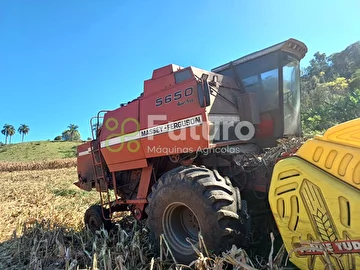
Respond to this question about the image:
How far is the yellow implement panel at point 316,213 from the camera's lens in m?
2.11

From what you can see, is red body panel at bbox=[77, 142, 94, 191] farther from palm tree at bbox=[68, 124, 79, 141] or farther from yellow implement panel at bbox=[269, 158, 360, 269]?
palm tree at bbox=[68, 124, 79, 141]

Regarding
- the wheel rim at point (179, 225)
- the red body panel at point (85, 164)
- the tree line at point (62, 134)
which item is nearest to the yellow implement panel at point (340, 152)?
the wheel rim at point (179, 225)

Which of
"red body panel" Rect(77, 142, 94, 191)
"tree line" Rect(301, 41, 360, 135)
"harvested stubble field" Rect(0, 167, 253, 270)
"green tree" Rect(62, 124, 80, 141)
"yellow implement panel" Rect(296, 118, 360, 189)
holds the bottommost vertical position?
"harvested stubble field" Rect(0, 167, 253, 270)

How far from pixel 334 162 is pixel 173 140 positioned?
7.55 ft

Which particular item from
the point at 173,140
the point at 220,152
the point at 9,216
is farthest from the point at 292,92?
the point at 9,216

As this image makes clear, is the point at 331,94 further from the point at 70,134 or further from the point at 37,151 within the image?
the point at 70,134

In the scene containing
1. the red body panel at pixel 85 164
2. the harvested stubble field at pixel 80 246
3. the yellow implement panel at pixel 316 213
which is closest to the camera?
the yellow implement panel at pixel 316 213

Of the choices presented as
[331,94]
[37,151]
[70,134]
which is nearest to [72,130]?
[70,134]

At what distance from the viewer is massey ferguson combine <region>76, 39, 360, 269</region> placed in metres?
2.26

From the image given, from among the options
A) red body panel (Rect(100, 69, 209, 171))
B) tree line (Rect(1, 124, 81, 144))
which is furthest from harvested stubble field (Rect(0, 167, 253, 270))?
tree line (Rect(1, 124, 81, 144))

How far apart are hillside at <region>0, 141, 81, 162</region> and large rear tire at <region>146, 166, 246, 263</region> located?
35.5 metres

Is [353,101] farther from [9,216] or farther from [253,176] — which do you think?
[9,216]

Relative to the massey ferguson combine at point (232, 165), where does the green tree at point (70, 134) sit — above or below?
above

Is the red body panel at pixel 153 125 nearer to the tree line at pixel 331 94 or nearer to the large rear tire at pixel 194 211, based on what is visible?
the large rear tire at pixel 194 211
